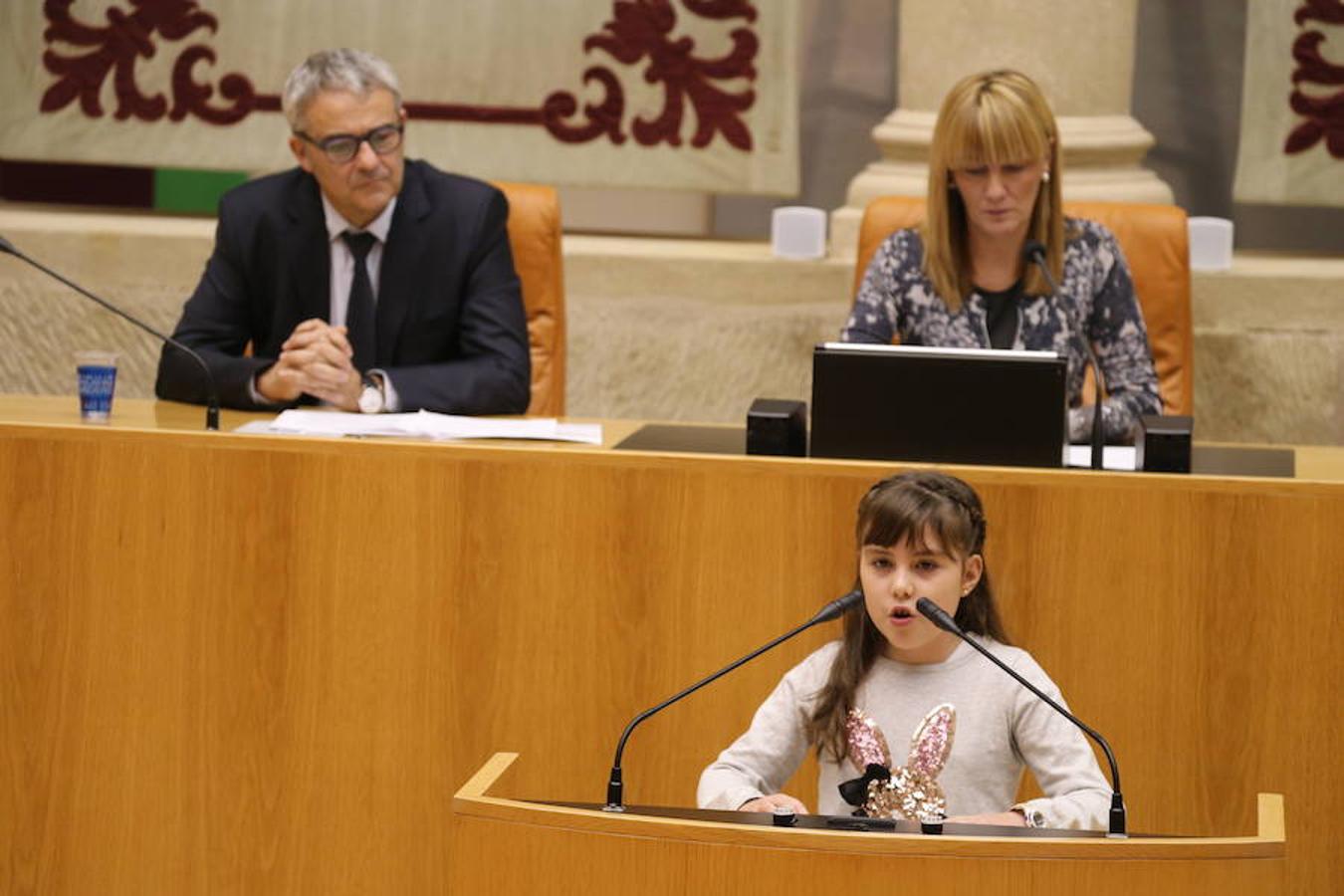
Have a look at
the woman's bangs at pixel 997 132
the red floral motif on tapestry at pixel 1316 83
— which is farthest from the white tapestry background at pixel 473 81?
the woman's bangs at pixel 997 132

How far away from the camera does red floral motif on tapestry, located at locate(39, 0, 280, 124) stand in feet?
18.6

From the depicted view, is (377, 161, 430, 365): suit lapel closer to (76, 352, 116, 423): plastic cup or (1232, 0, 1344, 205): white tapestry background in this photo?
(76, 352, 116, 423): plastic cup

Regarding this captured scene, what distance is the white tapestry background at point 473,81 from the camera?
562 centimetres

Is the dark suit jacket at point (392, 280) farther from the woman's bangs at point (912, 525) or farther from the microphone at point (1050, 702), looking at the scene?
the microphone at point (1050, 702)

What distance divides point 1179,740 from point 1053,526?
34 cm

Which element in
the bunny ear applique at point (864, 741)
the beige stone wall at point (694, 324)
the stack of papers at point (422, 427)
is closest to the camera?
the bunny ear applique at point (864, 741)

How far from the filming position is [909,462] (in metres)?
3.13

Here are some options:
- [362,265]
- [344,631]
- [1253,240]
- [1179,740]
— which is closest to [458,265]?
[362,265]

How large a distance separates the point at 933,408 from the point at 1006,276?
936 mm

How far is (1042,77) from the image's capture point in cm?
533

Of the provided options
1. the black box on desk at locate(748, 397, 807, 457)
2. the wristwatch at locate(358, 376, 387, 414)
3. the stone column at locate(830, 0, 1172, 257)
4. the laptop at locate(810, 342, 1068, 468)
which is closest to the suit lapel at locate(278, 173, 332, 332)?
the wristwatch at locate(358, 376, 387, 414)

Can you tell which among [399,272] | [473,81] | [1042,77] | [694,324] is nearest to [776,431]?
[399,272]

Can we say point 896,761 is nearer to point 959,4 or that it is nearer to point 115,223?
point 959,4

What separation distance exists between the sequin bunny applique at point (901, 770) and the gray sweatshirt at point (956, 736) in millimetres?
14
